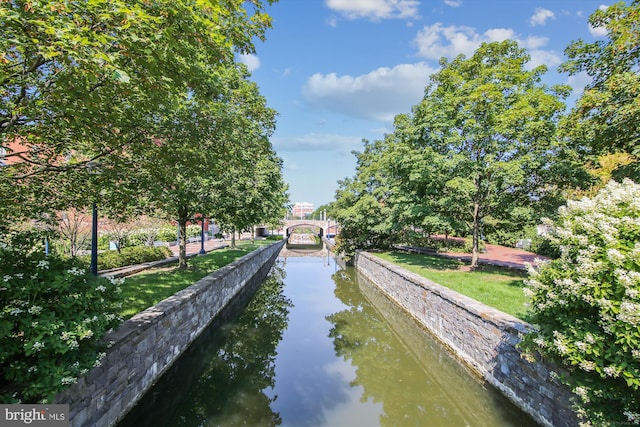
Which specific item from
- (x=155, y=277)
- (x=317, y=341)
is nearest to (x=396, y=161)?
(x=317, y=341)

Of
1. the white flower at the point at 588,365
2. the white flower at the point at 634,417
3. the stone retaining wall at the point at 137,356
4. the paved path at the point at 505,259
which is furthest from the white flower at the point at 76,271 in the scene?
the paved path at the point at 505,259

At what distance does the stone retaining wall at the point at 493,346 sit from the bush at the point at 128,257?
11.7 meters

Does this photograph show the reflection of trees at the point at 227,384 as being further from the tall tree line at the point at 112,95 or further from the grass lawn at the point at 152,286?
the tall tree line at the point at 112,95

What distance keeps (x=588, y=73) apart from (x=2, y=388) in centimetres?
1415

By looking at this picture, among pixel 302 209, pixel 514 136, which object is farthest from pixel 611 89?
pixel 302 209

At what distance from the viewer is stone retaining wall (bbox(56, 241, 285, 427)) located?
422cm

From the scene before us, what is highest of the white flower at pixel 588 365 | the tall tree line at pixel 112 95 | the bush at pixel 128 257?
the tall tree line at pixel 112 95

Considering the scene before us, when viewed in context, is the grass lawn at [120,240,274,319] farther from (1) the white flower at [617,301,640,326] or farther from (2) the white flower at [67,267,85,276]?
(1) the white flower at [617,301,640,326]

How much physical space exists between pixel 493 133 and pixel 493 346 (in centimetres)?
780

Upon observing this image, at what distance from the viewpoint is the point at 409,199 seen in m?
13.2

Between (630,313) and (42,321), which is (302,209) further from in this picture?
(630,313)

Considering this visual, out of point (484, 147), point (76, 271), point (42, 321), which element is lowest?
point (42, 321)

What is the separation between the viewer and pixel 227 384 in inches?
273

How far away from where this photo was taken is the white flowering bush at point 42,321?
3.19m
